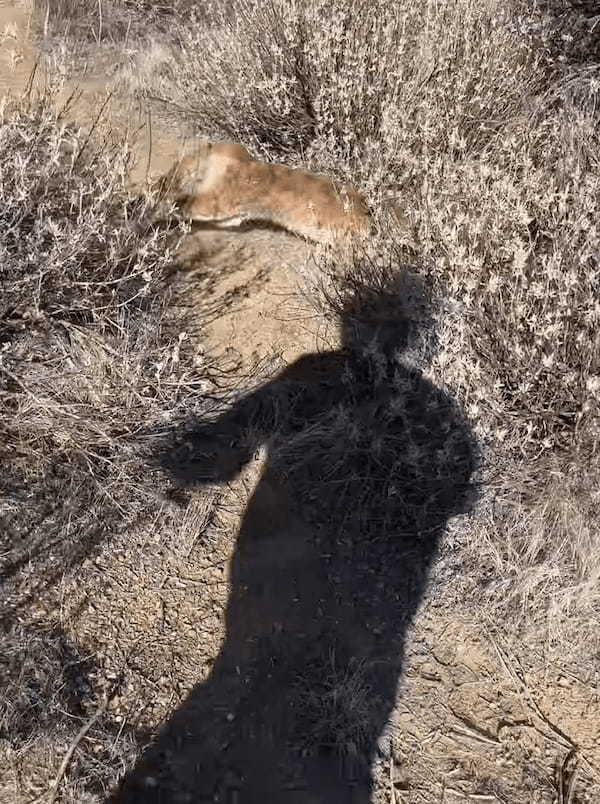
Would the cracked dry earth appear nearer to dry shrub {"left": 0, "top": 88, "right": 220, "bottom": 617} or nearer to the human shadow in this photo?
the human shadow

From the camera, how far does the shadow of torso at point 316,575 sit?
300 centimetres

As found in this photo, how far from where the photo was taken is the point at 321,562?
11.5 feet

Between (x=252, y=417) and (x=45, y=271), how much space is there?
3.88 feet

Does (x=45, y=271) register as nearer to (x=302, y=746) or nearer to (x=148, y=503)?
(x=148, y=503)

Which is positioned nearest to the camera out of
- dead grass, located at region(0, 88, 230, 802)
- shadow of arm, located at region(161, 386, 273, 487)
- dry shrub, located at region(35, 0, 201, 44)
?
dead grass, located at region(0, 88, 230, 802)

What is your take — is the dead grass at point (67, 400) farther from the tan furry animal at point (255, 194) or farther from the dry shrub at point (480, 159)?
the dry shrub at point (480, 159)

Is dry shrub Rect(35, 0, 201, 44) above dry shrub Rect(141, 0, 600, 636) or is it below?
above

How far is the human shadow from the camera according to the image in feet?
9.85

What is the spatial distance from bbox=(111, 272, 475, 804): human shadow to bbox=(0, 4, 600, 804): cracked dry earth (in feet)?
0.08

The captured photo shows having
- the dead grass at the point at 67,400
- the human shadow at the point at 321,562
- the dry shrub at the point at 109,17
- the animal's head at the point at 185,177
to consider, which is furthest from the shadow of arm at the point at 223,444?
the dry shrub at the point at 109,17

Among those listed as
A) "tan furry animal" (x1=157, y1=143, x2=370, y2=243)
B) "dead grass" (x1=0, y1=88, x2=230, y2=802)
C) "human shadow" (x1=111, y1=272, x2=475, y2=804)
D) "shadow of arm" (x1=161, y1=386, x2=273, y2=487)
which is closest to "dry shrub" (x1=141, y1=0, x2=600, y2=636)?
"tan furry animal" (x1=157, y1=143, x2=370, y2=243)

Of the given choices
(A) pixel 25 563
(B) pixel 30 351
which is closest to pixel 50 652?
(A) pixel 25 563

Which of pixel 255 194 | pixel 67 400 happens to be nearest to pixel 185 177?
pixel 255 194

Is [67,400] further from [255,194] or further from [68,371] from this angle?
[255,194]
